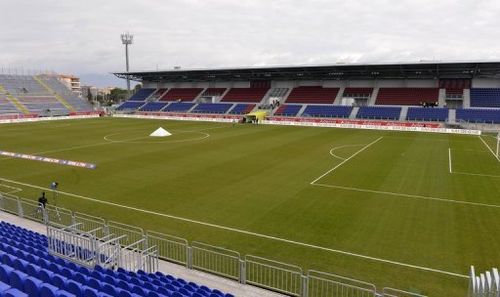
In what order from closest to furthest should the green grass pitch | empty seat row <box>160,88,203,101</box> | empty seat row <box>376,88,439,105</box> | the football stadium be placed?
1. the football stadium
2. the green grass pitch
3. empty seat row <box>376,88,439,105</box>
4. empty seat row <box>160,88,203,101</box>

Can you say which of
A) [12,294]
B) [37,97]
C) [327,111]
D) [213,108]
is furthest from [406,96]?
[37,97]

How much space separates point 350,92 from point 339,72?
5.32 m

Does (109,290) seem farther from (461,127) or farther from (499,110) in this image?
(499,110)

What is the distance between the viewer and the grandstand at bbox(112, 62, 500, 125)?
70.7 metres

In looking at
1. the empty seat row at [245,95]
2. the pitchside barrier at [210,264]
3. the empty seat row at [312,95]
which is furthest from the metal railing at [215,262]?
the empty seat row at [245,95]

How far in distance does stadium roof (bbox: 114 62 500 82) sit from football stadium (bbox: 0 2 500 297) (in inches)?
582

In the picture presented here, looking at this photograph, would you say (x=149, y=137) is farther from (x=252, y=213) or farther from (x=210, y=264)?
(x=210, y=264)

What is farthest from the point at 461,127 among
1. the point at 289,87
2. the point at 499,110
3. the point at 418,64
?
the point at 289,87

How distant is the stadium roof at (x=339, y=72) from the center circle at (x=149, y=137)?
3801 cm

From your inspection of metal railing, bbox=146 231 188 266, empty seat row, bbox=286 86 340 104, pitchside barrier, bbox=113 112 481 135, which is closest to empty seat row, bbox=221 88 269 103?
empty seat row, bbox=286 86 340 104

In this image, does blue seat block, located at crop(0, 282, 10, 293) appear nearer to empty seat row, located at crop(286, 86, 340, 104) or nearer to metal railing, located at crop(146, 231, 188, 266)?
metal railing, located at crop(146, 231, 188, 266)

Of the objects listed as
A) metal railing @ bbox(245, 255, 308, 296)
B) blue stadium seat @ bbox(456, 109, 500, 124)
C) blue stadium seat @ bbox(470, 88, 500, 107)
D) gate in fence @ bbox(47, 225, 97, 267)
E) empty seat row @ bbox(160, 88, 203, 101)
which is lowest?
metal railing @ bbox(245, 255, 308, 296)

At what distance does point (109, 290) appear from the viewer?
8.40 meters

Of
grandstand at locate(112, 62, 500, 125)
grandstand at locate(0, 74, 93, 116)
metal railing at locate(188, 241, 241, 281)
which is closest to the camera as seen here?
metal railing at locate(188, 241, 241, 281)
